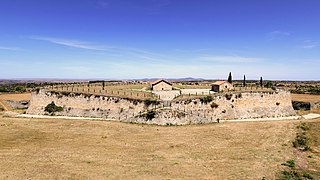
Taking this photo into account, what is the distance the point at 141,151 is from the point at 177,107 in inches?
575

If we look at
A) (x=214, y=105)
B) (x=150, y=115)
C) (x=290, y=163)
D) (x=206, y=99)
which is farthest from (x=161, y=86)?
(x=290, y=163)

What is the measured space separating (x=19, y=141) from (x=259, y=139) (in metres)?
22.2

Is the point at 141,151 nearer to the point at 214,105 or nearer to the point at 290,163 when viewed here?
the point at 290,163

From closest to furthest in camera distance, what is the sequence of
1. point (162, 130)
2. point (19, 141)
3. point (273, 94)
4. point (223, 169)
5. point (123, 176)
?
point (123, 176) → point (223, 169) → point (19, 141) → point (162, 130) → point (273, 94)

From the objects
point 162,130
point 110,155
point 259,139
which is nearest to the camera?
point 110,155

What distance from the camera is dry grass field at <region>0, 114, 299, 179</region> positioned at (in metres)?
15.1

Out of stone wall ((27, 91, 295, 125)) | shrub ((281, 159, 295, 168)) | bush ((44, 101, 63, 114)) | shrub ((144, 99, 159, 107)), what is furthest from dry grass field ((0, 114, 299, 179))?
bush ((44, 101, 63, 114))

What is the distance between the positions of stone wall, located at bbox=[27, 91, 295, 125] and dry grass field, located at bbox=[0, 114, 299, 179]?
2.96 m

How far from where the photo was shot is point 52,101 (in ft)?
134

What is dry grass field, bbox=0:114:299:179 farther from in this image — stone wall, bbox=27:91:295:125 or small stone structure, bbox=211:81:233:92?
small stone structure, bbox=211:81:233:92

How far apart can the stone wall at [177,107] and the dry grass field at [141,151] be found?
2.96 m

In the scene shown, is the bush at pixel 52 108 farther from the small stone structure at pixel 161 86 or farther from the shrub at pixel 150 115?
the small stone structure at pixel 161 86

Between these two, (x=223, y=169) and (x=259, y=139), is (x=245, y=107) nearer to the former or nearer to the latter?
(x=259, y=139)

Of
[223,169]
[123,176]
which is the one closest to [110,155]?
[123,176]
